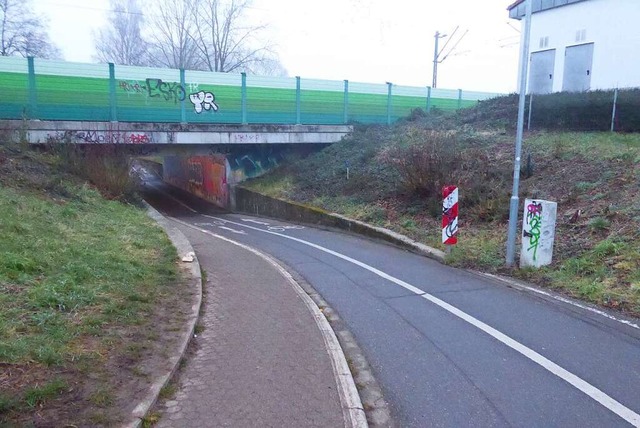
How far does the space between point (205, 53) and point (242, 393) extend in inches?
1660

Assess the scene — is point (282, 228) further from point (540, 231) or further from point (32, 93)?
point (540, 231)

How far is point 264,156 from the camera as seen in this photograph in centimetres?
2731

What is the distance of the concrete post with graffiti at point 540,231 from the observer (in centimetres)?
823

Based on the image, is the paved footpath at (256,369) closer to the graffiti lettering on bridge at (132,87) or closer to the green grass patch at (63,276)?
the green grass patch at (63,276)

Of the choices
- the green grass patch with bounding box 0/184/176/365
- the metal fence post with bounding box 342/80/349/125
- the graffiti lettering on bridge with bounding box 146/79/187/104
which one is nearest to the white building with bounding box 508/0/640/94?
the metal fence post with bounding box 342/80/349/125

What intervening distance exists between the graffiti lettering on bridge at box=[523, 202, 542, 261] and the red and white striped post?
1.60 m

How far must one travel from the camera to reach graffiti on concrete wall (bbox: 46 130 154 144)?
1812 cm

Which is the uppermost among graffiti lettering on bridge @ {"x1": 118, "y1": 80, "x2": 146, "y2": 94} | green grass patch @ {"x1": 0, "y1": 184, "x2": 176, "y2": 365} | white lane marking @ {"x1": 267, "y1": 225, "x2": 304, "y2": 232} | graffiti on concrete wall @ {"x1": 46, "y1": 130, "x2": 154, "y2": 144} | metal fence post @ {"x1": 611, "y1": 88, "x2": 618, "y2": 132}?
graffiti lettering on bridge @ {"x1": 118, "y1": 80, "x2": 146, "y2": 94}

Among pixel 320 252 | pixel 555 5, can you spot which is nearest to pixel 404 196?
pixel 320 252

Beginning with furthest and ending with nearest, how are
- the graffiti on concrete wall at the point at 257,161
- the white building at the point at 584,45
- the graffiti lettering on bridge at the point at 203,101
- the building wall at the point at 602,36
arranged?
the graffiti on concrete wall at the point at 257,161
the white building at the point at 584,45
the building wall at the point at 602,36
the graffiti lettering on bridge at the point at 203,101

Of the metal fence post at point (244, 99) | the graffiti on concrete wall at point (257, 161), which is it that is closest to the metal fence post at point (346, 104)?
the graffiti on concrete wall at point (257, 161)

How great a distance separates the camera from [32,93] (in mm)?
18250

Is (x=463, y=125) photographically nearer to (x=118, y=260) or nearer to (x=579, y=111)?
(x=579, y=111)

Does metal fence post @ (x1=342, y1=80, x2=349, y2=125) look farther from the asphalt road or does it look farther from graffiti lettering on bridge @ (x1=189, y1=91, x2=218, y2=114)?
the asphalt road
